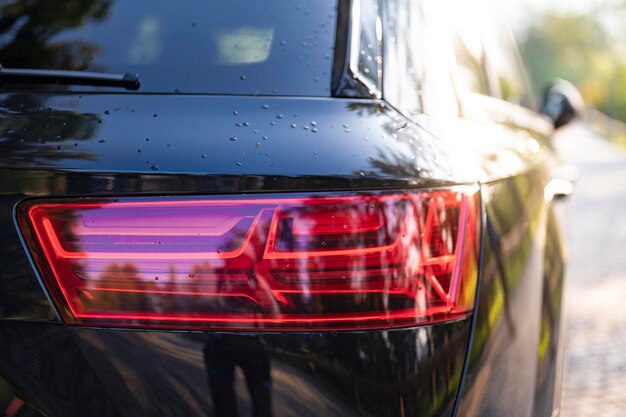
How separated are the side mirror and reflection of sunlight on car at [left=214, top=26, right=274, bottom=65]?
2.56 metres

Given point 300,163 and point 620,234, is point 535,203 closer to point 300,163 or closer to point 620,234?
point 300,163

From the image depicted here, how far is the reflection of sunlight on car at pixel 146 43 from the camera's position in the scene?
1.74m

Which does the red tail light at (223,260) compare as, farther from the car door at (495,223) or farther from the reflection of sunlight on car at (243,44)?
the reflection of sunlight on car at (243,44)

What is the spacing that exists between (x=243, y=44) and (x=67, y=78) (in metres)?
0.36

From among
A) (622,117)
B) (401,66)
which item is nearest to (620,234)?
(401,66)

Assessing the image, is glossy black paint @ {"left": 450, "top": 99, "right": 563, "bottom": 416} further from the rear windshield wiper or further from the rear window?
the rear windshield wiper

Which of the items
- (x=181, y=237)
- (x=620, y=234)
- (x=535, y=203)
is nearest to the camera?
(x=181, y=237)

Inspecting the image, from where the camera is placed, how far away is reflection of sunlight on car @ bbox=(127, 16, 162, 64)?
1736 millimetres

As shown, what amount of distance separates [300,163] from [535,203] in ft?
3.46

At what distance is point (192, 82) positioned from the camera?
5.35 ft

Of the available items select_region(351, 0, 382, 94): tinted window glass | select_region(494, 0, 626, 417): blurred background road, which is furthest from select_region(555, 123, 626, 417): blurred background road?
select_region(351, 0, 382, 94): tinted window glass

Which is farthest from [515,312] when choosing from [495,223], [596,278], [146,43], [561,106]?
[596,278]

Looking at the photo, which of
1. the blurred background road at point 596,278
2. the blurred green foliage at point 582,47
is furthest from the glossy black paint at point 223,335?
the blurred green foliage at point 582,47

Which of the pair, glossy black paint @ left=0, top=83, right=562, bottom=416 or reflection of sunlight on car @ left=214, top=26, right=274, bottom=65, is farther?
reflection of sunlight on car @ left=214, top=26, right=274, bottom=65
